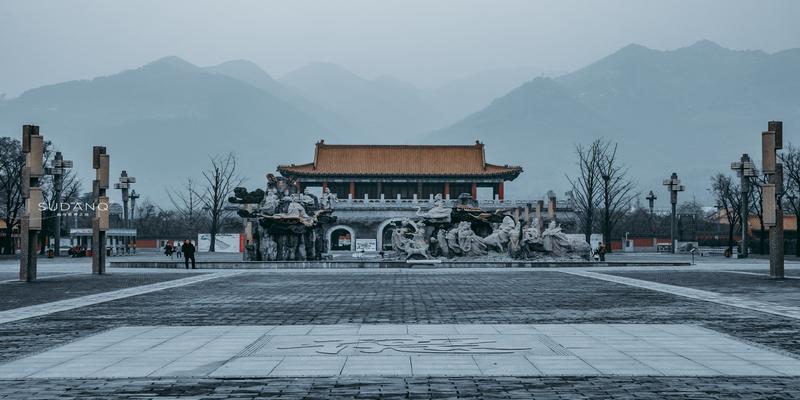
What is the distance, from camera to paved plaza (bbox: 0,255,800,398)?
7.26 meters

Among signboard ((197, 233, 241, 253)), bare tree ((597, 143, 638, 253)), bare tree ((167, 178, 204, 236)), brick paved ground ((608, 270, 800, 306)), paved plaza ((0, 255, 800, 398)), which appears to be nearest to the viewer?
paved plaza ((0, 255, 800, 398))

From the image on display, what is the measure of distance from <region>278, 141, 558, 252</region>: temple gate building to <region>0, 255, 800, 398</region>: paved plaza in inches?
1883

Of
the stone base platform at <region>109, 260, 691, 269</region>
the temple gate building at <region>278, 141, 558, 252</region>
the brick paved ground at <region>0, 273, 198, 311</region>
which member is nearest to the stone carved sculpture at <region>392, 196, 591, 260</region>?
the stone base platform at <region>109, 260, 691, 269</region>

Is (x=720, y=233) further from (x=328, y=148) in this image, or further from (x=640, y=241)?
(x=328, y=148)

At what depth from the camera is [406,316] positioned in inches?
506

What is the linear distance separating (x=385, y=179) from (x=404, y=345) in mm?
59504

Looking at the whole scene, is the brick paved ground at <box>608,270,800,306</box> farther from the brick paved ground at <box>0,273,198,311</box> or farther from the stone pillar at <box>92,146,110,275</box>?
the stone pillar at <box>92,146,110,275</box>

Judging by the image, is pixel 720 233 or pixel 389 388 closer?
pixel 389 388

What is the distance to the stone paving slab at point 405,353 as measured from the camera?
8.01 meters

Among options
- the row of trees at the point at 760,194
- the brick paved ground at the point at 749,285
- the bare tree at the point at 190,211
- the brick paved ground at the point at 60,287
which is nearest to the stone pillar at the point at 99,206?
the brick paved ground at the point at 60,287

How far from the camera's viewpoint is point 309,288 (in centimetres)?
2019

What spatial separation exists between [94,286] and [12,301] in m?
4.68

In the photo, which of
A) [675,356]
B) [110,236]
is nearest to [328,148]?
[110,236]

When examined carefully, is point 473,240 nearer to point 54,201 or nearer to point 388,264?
point 388,264
